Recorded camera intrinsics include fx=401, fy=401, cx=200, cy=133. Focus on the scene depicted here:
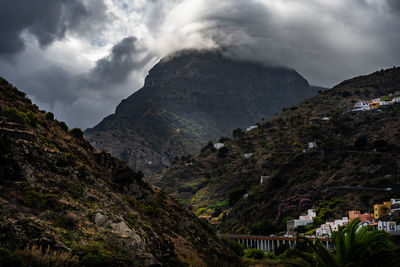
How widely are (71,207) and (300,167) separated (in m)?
94.2

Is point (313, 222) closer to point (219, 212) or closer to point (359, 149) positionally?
point (359, 149)

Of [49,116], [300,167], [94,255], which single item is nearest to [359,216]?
[300,167]

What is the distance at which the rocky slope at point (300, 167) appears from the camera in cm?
9000

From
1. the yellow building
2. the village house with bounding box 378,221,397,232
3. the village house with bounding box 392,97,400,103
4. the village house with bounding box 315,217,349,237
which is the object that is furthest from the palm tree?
the village house with bounding box 392,97,400,103

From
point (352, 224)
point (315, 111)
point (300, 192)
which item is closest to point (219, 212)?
point (300, 192)

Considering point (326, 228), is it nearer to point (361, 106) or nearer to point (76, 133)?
point (76, 133)

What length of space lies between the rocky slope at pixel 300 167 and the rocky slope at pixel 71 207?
55.4 metres

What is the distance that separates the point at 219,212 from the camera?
121 meters

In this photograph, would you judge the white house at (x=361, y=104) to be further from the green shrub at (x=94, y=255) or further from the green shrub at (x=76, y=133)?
the green shrub at (x=94, y=255)

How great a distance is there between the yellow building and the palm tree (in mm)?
57469

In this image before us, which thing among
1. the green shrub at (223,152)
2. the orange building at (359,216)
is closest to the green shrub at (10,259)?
the orange building at (359,216)

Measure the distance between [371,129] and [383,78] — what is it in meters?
87.0

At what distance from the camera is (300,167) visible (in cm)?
11000

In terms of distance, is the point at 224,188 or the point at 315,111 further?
the point at 315,111
